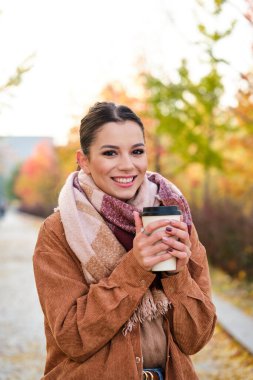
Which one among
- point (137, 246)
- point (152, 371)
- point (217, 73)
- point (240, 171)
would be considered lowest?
point (152, 371)

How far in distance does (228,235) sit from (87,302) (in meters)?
9.99

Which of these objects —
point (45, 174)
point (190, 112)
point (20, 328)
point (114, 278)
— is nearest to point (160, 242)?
point (114, 278)

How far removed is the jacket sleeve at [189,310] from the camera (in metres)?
2.10

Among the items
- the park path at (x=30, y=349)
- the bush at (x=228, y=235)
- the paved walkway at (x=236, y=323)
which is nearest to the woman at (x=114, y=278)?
the park path at (x=30, y=349)

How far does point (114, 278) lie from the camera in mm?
2072

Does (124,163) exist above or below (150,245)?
above

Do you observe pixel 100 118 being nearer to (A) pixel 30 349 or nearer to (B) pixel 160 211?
(B) pixel 160 211

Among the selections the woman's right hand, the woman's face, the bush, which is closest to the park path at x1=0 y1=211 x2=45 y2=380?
the bush

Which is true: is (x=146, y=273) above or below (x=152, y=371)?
above

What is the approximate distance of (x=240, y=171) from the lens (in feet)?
56.8

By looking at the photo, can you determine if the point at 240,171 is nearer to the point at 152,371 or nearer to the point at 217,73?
the point at 217,73

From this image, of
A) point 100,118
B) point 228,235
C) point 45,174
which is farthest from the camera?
point 45,174

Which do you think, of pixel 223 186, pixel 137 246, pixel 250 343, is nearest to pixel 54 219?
pixel 137 246

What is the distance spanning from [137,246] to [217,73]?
1254 centimetres
